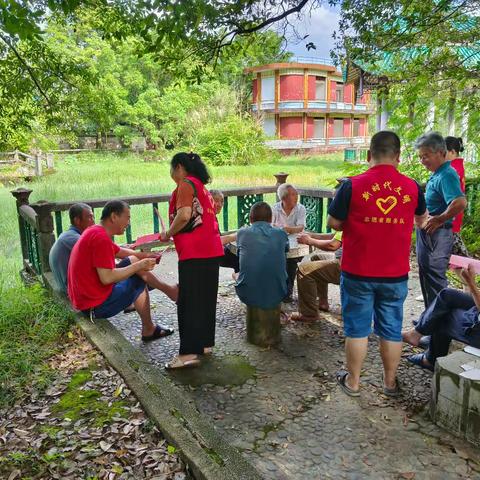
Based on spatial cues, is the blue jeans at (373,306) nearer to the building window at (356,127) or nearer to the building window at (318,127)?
the building window at (318,127)

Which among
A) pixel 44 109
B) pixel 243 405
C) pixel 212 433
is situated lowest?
pixel 243 405

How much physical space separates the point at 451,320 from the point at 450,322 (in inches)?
0.7

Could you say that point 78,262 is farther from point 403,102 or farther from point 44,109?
point 403,102

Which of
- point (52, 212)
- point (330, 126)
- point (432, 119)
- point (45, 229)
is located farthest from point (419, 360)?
point (330, 126)

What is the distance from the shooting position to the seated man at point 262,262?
11.7ft

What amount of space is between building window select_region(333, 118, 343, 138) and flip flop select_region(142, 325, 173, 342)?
113 feet

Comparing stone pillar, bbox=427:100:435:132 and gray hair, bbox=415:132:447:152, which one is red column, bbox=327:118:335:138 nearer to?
stone pillar, bbox=427:100:435:132

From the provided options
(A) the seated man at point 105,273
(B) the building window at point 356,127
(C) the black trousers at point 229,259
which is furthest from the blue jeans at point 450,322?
(B) the building window at point 356,127

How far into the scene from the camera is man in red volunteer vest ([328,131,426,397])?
2668 millimetres

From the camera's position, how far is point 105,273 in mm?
3387

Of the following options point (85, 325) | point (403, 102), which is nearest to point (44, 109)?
point (85, 325)

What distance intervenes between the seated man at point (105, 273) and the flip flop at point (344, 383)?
1.63 m

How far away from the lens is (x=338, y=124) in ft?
120

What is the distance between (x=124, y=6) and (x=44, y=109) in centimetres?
157
